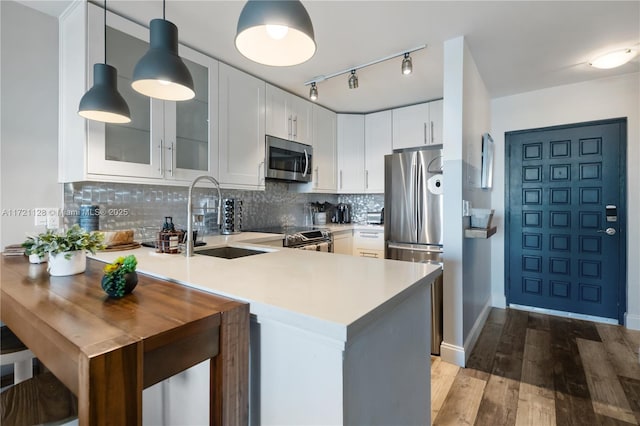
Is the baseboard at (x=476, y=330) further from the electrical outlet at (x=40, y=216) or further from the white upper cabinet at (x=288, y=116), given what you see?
the electrical outlet at (x=40, y=216)

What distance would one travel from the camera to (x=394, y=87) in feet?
10.4

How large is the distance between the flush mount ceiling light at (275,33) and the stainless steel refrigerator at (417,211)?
5.91ft

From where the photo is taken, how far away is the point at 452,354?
2.31m

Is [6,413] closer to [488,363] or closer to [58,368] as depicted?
[58,368]

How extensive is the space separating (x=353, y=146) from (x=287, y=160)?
3.84 ft

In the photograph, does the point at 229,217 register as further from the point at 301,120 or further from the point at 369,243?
the point at 369,243

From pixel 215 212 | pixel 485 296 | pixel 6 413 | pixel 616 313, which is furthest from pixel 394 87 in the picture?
pixel 6 413

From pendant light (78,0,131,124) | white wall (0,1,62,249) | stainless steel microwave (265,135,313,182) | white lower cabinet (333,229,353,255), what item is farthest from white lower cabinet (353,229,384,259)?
white wall (0,1,62,249)

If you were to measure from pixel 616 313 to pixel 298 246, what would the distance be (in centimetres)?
324

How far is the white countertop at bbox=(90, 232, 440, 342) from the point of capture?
30.2 inches

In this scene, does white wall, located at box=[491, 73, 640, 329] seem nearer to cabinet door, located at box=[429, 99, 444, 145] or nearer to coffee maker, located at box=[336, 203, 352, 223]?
cabinet door, located at box=[429, 99, 444, 145]

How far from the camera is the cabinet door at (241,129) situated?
2600 millimetres

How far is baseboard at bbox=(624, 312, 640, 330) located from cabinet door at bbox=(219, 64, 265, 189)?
3753 millimetres

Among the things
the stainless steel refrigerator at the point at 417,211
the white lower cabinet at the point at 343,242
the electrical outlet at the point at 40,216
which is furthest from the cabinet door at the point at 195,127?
the stainless steel refrigerator at the point at 417,211
